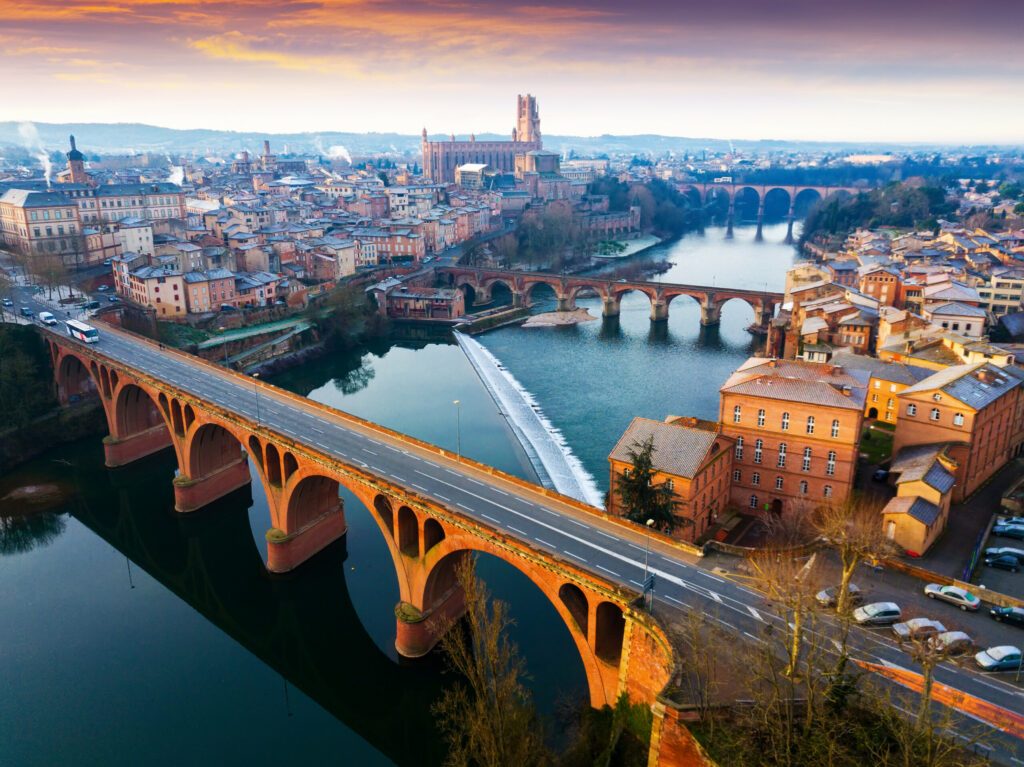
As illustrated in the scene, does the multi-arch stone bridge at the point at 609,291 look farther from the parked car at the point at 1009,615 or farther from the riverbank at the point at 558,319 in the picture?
the parked car at the point at 1009,615

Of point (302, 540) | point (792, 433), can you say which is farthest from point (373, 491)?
point (792, 433)

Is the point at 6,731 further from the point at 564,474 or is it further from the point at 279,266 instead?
the point at 279,266

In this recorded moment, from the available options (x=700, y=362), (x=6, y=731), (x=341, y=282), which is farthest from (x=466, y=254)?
(x=6, y=731)

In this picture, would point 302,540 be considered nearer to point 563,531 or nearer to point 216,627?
point 216,627

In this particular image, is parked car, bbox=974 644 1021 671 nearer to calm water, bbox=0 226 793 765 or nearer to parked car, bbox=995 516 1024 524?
parked car, bbox=995 516 1024 524

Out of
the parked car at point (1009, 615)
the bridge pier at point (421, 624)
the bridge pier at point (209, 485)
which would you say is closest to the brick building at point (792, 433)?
the parked car at point (1009, 615)

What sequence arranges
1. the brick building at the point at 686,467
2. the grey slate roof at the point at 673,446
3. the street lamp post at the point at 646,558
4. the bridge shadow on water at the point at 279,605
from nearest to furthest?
the street lamp post at the point at 646,558 → the bridge shadow on water at the point at 279,605 → the brick building at the point at 686,467 → the grey slate roof at the point at 673,446
